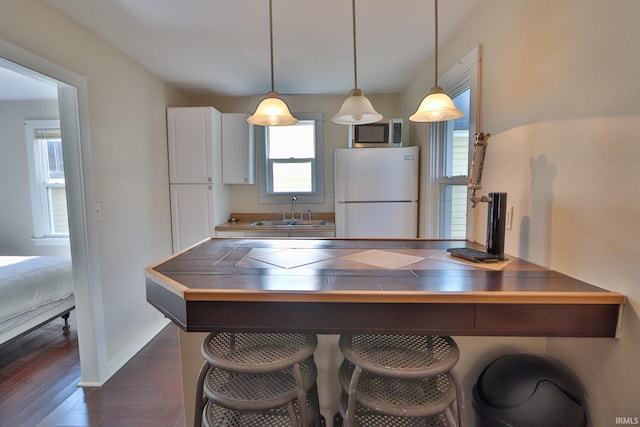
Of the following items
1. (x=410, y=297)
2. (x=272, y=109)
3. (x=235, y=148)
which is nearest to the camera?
(x=410, y=297)

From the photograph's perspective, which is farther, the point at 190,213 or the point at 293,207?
the point at 293,207

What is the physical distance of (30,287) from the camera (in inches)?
97.4

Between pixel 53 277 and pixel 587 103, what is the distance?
12.2ft

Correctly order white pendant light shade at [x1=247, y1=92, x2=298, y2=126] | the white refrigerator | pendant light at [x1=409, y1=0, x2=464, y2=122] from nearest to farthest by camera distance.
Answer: pendant light at [x1=409, y1=0, x2=464, y2=122] → white pendant light shade at [x1=247, y1=92, x2=298, y2=126] → the white refrigerator

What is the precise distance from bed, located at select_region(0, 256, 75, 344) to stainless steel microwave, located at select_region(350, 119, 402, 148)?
2895mm

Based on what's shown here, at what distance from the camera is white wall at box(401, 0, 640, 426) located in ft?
3.15

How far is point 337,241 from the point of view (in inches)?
75.8

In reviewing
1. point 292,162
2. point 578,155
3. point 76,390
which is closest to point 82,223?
point 76,390

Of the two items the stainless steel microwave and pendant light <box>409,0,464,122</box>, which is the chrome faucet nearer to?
the stainless steel microwave

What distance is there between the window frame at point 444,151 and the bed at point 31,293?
10.8ft

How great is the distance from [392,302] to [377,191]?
1.94 m

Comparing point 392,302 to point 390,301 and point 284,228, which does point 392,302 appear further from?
point 284,228

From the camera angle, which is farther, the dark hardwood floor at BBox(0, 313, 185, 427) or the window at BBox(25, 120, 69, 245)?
the window at BBox(25, 120, 69, 245)

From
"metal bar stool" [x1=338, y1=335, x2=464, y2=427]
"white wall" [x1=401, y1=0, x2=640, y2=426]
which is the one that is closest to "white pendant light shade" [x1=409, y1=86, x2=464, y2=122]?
"white wall" [x1=401, y1=0, x2=640, y2=426]
